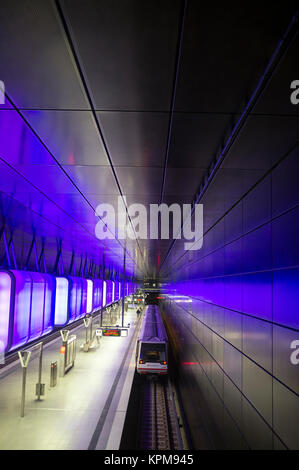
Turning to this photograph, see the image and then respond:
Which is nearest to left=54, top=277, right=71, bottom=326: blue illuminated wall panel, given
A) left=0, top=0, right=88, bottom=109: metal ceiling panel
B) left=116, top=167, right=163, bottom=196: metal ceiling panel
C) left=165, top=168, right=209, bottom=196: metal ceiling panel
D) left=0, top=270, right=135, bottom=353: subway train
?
left=0, top=270, right=135, bottom=353: subway train

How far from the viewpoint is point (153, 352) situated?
14406 mm

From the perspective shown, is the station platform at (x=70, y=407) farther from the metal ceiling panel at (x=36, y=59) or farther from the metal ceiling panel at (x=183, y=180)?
the metal ceiling panel at (x=36, y=59)

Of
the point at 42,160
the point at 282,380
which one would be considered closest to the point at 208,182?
the point at 42,160

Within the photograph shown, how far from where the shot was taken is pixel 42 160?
500 cm

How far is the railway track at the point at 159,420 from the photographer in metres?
11.7

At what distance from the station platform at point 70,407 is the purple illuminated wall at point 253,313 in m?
2.60

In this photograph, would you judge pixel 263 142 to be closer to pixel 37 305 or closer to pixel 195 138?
pixel 195 138

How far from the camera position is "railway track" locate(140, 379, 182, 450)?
1166cm

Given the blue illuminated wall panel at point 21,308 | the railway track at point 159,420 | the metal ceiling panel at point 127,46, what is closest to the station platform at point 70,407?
the railway track at point 159,420

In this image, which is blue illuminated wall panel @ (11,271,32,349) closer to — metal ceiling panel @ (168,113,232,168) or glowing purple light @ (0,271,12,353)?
glowing purple light @ (0,271,12,353)

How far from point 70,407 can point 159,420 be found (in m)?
6.00

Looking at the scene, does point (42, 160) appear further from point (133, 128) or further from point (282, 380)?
point (282, 380)

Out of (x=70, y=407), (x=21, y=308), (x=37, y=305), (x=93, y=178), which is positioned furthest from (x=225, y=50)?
(x=70, y=407)

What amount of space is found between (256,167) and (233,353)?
3555 millimetres
